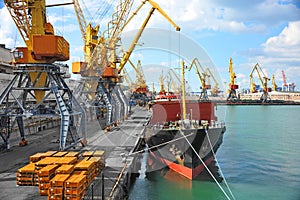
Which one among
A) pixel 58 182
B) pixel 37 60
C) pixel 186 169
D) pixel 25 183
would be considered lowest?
pixel 186 169

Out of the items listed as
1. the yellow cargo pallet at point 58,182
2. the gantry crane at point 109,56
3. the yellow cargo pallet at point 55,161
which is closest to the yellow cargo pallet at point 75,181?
the yellow cargo pallet at point 58,182

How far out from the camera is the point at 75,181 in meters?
13.8

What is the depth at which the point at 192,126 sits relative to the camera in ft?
86.6

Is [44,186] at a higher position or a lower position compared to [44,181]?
lower

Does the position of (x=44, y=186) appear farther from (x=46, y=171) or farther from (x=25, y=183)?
(x=25, y=183)

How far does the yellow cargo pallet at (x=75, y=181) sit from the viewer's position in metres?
13.6

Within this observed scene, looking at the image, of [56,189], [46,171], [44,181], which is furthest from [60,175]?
[56,189]

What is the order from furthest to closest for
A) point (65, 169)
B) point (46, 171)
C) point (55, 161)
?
point (55, 161) → point (65, 169) → point (46, 171)

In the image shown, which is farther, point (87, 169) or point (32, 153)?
point (32, 153)

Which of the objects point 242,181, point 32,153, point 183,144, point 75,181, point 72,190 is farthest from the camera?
point 32,153

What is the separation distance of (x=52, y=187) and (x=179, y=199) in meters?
11.0

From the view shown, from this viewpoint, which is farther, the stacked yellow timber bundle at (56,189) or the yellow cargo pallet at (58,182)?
the yellow cargo pallet at (58,182)

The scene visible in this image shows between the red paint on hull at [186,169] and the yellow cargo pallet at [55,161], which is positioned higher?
the yellow cargo pallet at [55,161]

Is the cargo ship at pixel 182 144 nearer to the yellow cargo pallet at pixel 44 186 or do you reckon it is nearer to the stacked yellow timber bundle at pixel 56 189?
the stacked yellow timber bundle at pixel 56 189
